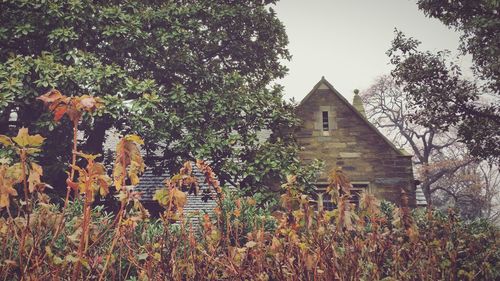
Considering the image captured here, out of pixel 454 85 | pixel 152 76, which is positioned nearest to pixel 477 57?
pixel 454 85

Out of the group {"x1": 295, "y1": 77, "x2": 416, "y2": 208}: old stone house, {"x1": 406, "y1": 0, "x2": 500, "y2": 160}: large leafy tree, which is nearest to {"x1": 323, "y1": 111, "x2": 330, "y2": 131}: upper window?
{"x1": 295, "y1": 77, "x2": 416, "y2": 208}: old stone house

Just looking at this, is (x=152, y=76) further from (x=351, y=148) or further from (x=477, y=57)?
(x=477, y=57)

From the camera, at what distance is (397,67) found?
13.1 m

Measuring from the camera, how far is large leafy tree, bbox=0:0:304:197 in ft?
28.7

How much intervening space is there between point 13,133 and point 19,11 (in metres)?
3.05

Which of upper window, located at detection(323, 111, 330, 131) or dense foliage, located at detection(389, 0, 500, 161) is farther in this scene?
upper window, located at detection(323, 111, 330, 131)

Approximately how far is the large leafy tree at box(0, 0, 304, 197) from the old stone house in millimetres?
4326

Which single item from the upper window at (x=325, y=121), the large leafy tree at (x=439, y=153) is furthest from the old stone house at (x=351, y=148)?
the large leafy tree at (x=439, y=153)

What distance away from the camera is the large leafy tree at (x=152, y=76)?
876cm

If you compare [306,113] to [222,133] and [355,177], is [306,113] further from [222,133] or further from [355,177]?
[222,133]

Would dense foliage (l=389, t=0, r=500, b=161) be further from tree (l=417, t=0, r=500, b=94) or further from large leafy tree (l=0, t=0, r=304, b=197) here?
large leafy tree (l=0, t=0, r=304, b=197)

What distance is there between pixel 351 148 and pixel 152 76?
8459 mm

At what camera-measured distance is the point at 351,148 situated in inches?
588

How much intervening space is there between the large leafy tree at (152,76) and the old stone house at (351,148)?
4326mm
